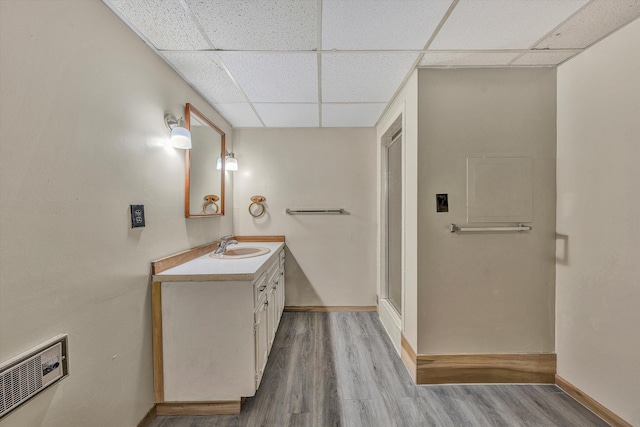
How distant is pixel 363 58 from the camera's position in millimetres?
1636

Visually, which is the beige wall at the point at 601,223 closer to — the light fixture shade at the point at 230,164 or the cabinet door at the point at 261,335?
the cabinet door at the point at 261,335

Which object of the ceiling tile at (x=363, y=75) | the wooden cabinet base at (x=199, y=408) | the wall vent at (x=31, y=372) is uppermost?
the ceiling tile at (x=363, y=75)

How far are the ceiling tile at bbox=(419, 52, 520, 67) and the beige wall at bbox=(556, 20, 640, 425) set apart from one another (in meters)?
0.43

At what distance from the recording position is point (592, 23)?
1.35 m

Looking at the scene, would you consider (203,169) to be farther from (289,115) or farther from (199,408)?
(199,408)

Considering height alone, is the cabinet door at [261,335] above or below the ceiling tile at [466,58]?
below

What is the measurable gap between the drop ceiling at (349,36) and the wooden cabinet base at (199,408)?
2.13 meters

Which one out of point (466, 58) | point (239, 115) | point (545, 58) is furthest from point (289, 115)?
point (545, 58)

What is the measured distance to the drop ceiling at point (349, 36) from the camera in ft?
4.05

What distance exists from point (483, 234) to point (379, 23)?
1.48 m

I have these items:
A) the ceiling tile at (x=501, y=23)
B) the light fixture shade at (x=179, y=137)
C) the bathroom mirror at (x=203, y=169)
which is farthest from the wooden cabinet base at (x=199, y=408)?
the ceiling tile at (x=501, y=23)

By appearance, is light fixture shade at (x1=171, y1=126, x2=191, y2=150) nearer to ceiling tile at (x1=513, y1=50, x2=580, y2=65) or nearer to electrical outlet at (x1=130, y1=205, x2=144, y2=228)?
electrical outlet at (x1=130, y1=205, x2=144, y2=228)

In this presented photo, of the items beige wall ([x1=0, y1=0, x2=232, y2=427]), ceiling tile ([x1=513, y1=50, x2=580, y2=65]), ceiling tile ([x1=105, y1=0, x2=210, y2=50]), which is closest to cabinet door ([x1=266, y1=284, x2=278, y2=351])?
beige wall ([x1=0, y1=0, x2=232, y2=427])

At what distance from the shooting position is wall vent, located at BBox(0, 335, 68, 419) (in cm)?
80
